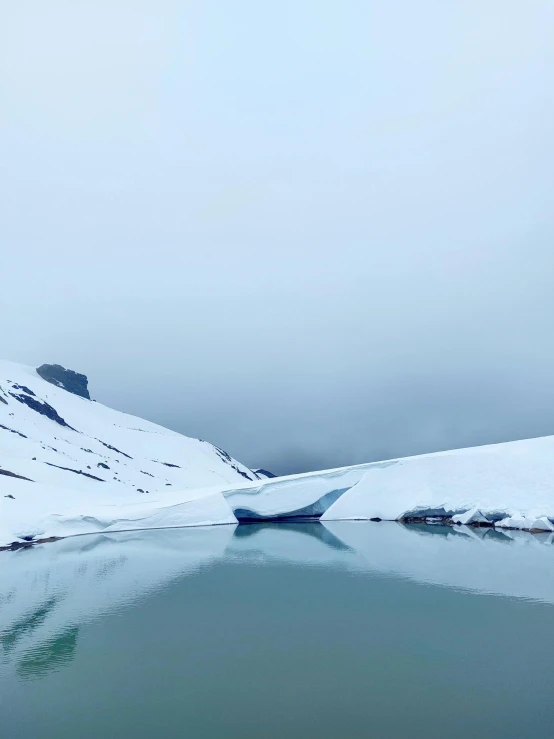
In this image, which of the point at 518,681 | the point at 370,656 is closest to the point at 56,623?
the point at 370,656

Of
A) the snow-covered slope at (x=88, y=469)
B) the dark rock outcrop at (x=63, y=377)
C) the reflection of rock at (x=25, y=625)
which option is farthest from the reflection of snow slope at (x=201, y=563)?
the dark rock outcrop at (x=63, y=377)

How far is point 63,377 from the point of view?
9600cm

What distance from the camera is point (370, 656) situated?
728 centimetres

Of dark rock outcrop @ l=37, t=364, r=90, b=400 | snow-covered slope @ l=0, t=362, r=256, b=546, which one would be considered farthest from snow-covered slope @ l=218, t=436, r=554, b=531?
dark rock outcrop @ l=37, t=364, r=90, b=400

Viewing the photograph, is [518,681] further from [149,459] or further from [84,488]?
[149,459]

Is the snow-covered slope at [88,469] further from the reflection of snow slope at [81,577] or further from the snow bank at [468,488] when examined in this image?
the snow bank at [468,488]

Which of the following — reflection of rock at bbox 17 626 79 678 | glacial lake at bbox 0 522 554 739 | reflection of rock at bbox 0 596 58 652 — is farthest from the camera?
reflection of rock at bbox 0 596 58 652

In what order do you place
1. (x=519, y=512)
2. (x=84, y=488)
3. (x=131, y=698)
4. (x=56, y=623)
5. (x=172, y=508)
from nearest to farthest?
(x=131, y=698) < (x=56, y=623) < (x=519, y=512) < (x=172, y=508) < (x=84, y=488)

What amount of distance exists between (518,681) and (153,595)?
7831 mm

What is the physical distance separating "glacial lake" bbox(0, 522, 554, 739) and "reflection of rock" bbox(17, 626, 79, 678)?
37 millimetres

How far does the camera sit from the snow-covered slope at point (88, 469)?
2416 centimetres

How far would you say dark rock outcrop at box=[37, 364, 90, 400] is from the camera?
9406 centimetres

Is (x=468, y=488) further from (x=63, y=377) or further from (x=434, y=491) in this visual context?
(x=63, y=377)

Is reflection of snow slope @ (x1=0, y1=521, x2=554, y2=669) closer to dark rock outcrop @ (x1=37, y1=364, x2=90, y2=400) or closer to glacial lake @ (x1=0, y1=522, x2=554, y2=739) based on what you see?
glacial lake @ (x1=0, y1=522, x2=554, y2=739)
